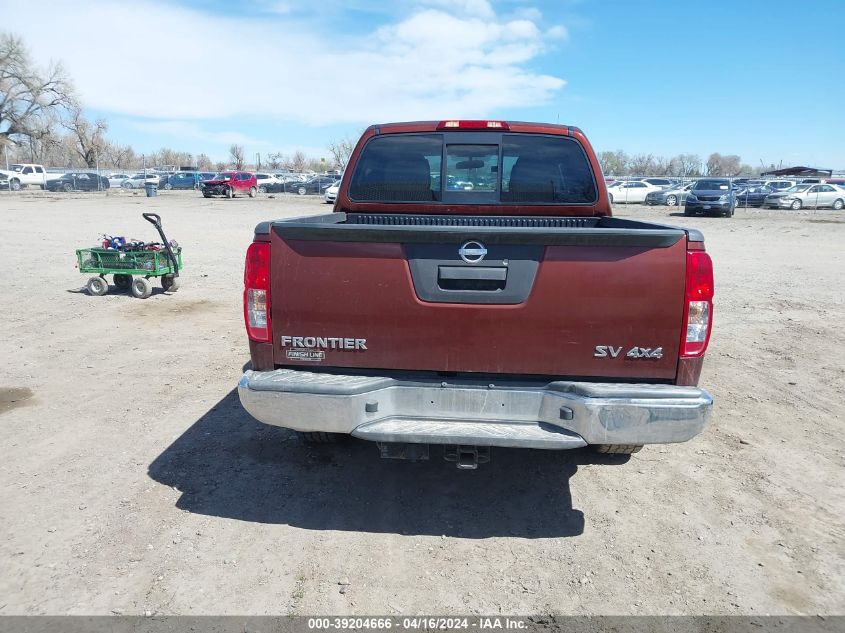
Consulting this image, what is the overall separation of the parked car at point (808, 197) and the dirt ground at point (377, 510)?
33.3m

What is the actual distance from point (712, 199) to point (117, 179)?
4834 centimetres

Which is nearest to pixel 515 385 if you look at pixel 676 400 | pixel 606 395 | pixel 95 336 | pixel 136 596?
pixel 606 395

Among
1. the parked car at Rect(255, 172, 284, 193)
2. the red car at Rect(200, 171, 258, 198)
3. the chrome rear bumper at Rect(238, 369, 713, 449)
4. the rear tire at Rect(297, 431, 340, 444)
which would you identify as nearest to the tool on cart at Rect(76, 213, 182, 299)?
the rear tire at Rect(297, 431, 340, 444)

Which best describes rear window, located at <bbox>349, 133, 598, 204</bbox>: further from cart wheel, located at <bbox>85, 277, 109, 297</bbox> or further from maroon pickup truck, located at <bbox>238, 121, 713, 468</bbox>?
cart wheel, located at <bbox>85, 277, 109, 297</bbox>

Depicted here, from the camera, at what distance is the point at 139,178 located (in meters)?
→ 54.2

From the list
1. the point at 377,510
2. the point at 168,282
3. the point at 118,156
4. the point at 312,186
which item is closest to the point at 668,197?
the point at 312,186

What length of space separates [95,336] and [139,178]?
53.3 metres

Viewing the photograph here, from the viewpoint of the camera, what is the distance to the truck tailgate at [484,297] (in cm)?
292

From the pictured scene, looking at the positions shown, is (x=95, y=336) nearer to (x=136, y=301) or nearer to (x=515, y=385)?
(x=136, y=301)

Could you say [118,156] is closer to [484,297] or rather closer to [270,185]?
[270,185]

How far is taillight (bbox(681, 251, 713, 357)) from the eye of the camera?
115 inches

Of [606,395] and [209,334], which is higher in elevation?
[606,395]

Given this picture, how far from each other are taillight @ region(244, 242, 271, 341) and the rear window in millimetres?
1574

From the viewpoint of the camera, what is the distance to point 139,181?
53.2m
